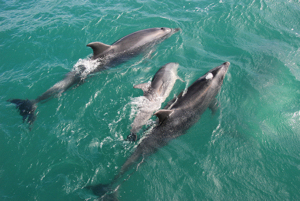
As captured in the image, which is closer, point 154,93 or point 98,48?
point 154,93

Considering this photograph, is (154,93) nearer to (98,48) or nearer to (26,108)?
(98,48)

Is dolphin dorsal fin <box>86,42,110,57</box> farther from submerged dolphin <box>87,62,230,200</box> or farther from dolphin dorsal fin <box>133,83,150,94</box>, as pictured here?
submerged dolphin <box>87,62,230,200</box>

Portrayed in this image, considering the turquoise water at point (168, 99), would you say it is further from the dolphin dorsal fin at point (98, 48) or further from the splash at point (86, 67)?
the dolphin dorsal fin at point (98, 48)

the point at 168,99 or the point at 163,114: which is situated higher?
the point at 163,114

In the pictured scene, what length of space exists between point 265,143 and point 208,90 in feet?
10.6

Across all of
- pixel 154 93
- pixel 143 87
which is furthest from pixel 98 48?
pixel 154 93

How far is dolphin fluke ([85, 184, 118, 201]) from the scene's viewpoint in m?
6.45

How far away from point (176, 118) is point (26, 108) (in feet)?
24.7

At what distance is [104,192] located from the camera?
21.5 feet

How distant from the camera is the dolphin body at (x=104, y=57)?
31.8 ft

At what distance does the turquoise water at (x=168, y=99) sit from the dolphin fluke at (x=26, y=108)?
33 centimetres

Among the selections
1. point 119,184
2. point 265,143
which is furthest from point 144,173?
point 265,143

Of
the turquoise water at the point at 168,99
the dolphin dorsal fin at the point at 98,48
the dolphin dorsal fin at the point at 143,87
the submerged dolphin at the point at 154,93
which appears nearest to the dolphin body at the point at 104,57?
the dolphin dorsal fin at the point at 98,48

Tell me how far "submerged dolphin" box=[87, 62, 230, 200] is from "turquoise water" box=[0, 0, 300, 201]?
31 centimetres
